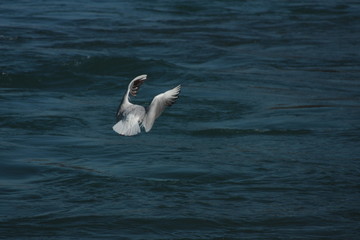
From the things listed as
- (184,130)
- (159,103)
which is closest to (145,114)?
(159,103)

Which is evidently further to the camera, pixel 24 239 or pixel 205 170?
pixel 205 170

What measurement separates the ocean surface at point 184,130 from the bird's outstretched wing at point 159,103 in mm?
872

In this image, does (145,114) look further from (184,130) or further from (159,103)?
(184,130)

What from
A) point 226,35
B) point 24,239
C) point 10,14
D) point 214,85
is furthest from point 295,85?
point 10,14

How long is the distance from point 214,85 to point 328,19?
6.77 meters

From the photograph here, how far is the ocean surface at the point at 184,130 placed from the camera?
285 inches

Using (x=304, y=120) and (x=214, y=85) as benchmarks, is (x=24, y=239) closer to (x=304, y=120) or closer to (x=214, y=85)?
(x=304, y=120)

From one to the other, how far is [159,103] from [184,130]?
300 cm

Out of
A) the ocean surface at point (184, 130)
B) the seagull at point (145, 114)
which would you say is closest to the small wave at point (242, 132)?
the ocean surface at point (184, 130)

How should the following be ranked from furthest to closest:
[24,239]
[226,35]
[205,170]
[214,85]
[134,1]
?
[134,1] → [226,35] → [214,85] → [205,170] → [24,239]

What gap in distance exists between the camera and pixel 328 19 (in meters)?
18.1

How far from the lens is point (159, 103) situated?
7148 millimetres

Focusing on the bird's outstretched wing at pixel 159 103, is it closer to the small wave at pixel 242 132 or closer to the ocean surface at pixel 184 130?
the ocean surface at pixel 184 130

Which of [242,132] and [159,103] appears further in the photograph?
[242,132]
